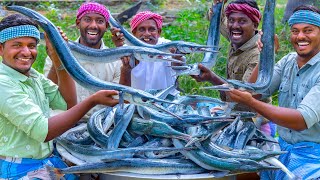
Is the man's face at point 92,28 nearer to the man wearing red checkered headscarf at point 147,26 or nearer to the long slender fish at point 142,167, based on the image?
the man wearing red checkered headscarf at point 147,26

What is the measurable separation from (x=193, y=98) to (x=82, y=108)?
0.94 metres

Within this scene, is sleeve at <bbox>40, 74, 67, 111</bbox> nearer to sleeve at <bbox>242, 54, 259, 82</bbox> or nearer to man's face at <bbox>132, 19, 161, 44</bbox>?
man's face at <bbox>132, 19, 161, 44</bbox>

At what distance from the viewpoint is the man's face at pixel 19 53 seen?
3.87 m

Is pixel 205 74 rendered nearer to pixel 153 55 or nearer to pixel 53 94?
pixel 153 55

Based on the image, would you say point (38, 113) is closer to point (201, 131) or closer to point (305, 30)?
point (201, 131)

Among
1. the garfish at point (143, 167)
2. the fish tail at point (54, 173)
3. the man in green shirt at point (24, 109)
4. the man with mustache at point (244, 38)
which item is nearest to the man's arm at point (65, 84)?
the man in green shirt at point (24, 109)

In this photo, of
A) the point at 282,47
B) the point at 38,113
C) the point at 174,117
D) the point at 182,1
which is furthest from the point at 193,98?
the point at 182,1

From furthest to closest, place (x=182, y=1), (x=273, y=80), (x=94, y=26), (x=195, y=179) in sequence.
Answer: (x=182, y=1), (x=94, y=26), (x=273, y=80), (x=195, y=179)

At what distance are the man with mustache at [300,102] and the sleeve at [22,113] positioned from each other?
1379 mm

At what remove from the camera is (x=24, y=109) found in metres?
3.70

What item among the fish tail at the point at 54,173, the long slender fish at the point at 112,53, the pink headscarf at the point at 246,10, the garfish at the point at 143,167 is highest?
the pink headscarf at the point at 246,10

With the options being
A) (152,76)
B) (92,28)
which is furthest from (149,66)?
(92,28)

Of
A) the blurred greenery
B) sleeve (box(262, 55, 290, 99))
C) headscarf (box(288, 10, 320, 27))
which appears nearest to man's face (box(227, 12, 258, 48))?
sleeve (box(262, 55, 290, 99))

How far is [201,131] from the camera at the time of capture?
373 centimetres
